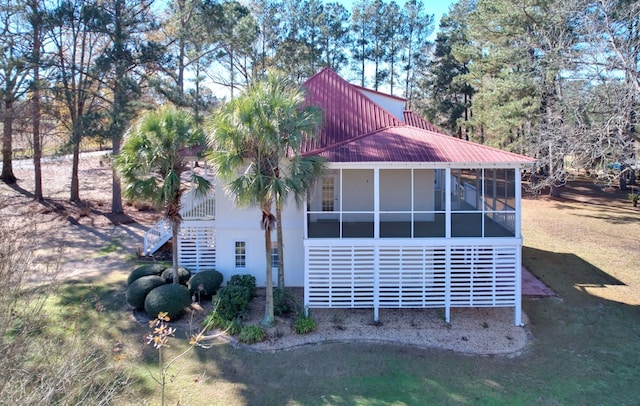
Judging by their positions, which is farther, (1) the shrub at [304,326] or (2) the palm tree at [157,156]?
(2) the palm tree at [157,156]

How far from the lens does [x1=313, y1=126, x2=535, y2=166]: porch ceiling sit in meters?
13.0

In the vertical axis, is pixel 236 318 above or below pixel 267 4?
below

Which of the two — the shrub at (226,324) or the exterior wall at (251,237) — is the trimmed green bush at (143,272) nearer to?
the exterior wall at (251,237)

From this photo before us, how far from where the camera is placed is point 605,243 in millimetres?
23203

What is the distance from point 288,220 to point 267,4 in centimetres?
3283

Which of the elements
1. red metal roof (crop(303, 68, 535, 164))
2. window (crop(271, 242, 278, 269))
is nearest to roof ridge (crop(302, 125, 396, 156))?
red metal roof (crop(303, 68, 535, 164))

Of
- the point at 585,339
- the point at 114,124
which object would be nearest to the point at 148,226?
the point at 114,124

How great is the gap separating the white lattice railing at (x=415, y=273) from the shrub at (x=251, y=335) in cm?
197

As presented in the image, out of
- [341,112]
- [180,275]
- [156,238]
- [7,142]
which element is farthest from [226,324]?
[7,142]

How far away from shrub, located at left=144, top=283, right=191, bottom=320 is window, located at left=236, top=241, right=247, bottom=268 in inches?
113

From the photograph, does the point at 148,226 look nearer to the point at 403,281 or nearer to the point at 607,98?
the point at 403,281

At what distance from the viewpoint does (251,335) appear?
1252 centimetres

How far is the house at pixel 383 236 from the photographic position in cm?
1358

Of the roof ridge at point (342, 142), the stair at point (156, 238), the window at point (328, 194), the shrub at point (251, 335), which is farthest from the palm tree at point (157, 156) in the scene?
the stair at point (156, 238)
